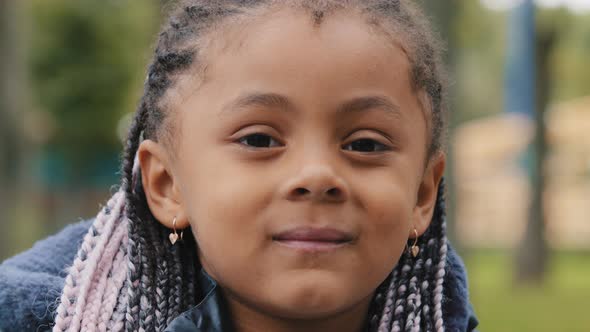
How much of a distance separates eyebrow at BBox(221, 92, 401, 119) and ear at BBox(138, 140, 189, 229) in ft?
1.11

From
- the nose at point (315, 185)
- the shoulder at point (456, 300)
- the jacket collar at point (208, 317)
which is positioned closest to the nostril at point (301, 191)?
the nose at point (315, 185)

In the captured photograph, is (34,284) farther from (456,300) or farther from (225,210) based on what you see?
(456,300)

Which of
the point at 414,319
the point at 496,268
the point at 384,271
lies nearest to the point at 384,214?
the point at 384,271

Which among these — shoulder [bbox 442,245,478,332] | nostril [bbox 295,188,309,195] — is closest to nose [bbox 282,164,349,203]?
nostril [bbox 295,188,309,195]

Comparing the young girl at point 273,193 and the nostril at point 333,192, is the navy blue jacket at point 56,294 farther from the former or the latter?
the nostril at point 333,192

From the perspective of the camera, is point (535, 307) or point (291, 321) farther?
point (535, 307)

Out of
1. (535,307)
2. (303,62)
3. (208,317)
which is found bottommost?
(535,307)

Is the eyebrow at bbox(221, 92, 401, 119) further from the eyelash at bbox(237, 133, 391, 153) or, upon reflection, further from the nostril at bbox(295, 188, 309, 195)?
the nostril at bbox(295, 188, 309, 195)

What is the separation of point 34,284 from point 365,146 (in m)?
1.05

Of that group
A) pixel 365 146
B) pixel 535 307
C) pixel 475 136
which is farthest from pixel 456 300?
pixel 475 136

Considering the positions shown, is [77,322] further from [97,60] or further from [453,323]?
[97,60]

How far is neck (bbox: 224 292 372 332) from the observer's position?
2547 millimetres

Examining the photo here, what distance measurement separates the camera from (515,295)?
35.6 feet

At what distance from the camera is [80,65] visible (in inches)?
915
